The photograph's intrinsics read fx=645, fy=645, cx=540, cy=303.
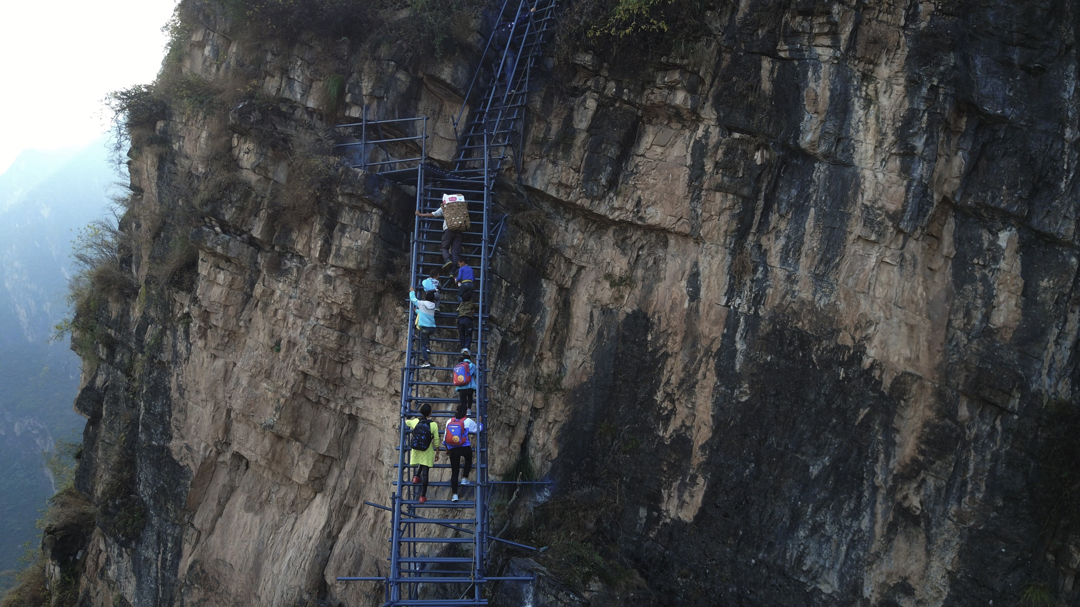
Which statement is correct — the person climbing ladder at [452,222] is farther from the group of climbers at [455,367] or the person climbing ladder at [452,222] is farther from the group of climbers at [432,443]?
the group of climbers at [432,443]

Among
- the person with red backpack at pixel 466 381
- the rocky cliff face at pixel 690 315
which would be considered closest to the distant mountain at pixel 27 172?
the rocky cliff face at pixel 690 315

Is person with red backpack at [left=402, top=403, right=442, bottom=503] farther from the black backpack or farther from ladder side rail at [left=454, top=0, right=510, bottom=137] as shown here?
ladder side rail at [left=454, top=0, right=510, bottom=137]

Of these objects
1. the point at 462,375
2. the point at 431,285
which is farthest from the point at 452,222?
the point at 462,375

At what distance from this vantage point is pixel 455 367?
817 centimetres

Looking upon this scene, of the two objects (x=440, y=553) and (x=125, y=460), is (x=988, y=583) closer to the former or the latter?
(x=440, y=553)

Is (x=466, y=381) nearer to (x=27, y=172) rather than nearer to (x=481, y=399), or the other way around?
(x=481, y=399)

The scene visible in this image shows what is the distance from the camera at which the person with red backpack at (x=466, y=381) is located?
7.86 m

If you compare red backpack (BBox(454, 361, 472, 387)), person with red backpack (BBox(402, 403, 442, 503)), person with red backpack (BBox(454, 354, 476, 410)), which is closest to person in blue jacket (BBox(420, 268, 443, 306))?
person with red backpack (BBox(454, 354, 476, 410))

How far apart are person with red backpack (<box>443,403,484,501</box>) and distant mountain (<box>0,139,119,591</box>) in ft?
77.7

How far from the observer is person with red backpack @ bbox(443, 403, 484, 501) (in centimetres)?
764

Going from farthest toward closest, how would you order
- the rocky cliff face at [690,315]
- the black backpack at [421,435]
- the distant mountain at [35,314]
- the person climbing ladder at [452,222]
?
the distant mountain at [35,314] → the person climbing ladder at [452,222] → the black backpack at [421,435] → the rocky cliff face at [690,315]

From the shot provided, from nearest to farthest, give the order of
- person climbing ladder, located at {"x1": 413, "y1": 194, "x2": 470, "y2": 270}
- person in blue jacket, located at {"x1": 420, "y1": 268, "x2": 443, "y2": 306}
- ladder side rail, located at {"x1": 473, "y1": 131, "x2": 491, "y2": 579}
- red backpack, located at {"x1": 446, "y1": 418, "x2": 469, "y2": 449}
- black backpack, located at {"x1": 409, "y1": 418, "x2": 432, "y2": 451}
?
ladder side rail, located at {"x1": 473, "y1": 131, "x2": 491, "y2": 579} < black backpack, located at {"x1": 409, "y1": 418, "x2": 432, "y2": 451} < red backpack, located at {"x1": 446, "y1": 418, "x2": 469, "y2": 449} < person in blue jacket, located at {"x1": 420, "y1": 268, "x2": 443, "y2": 306} < person climbing ladder, located at {"x1": 413, "y1": 194, "x2": 470, "y2": 270}

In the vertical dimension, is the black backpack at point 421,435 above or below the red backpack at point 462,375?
below

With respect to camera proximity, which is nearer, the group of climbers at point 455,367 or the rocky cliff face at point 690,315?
the rocky cliff face at point 690,315
